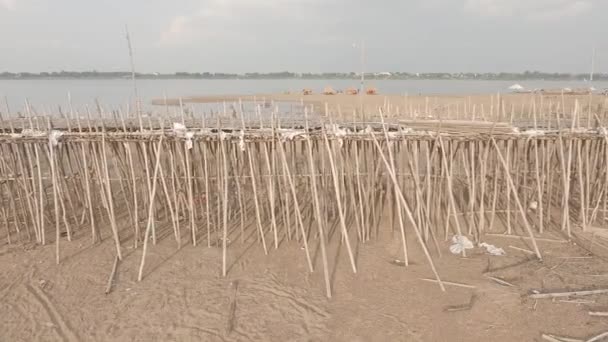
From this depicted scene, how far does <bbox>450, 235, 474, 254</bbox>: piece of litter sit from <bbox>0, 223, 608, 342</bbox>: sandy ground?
0.09 m

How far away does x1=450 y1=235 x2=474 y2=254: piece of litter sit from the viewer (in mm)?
4535

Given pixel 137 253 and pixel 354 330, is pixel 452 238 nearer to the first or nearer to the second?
pixel 354 330

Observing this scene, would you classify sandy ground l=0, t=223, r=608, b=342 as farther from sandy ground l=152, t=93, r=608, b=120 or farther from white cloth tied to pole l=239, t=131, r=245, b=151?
sandy ground l=152, t=93, r=608, b=120

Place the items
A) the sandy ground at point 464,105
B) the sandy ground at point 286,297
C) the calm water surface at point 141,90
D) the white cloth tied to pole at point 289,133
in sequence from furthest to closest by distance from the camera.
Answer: the calm water surface at point 141,90
the sandy ground at point 464,105
the white cloth tied to pole at point 289,133
the sandy ground at point 286,297

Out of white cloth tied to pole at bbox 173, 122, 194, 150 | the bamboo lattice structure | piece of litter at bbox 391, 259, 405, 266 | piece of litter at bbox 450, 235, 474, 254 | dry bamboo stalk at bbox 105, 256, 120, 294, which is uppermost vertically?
white cloth tied to pole at bbox 173, 122, 194, 150

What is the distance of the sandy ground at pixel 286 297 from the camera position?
326cm

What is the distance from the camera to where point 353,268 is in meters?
4.14

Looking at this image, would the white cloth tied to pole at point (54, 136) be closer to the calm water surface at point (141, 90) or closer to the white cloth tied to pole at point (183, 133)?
the white cloth tied to pole at point (183, 133)

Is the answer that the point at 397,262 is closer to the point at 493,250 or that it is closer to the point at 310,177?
the point at 493,250

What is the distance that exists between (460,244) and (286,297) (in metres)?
2.22

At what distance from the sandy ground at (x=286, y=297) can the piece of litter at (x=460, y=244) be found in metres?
0.09

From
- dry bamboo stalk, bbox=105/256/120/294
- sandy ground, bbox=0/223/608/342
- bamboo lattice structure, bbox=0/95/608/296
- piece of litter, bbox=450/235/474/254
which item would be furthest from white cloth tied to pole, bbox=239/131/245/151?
piece of litter, bbox=450/235/474/254

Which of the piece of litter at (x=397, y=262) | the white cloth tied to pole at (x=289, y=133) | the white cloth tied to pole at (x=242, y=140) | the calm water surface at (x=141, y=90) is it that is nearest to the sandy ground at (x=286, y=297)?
the piece of litter at (x=397, y=262)

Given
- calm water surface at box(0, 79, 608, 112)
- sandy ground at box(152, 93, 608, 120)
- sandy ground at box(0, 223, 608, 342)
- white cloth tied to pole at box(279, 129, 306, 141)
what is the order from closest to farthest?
sandy ground at box(0, 223, 608, 342), white cloth tied to pole at box(279, 129, 306, 141), sandy ground at box(152, 93, 608, 120), calm water surface at box(0, 79, 608, 112)
